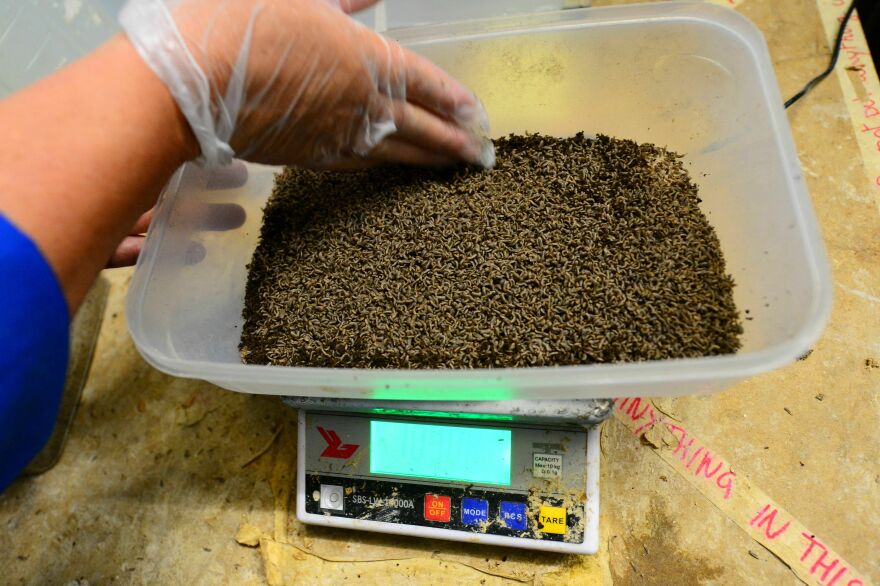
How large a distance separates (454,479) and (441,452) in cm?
6

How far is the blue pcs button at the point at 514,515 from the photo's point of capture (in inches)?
43.5

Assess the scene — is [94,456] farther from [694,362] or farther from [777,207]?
[777,207]

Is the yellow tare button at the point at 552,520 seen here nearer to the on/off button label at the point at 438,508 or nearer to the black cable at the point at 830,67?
the on/off button label at the point at 438,508

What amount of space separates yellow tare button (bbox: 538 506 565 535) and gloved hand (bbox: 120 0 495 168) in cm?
76

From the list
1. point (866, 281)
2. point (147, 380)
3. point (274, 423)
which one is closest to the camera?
point (866, 281)

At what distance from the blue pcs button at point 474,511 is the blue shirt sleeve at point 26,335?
74cm

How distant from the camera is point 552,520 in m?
1.10

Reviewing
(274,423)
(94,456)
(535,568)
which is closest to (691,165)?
(535,568)

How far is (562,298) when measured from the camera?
113cm

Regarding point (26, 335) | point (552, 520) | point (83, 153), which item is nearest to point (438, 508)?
point (552, 520)

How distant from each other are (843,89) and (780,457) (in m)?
0.94

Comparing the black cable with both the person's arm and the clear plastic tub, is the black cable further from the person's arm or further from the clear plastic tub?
the person's arm

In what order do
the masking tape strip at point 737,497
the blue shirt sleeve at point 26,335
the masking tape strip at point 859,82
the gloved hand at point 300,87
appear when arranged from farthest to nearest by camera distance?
the masking tape strip at point 859,82
the masking tape strip at point 737,497
the gloved hand at point 300,87
the blue shirt sleeve at point 26,335

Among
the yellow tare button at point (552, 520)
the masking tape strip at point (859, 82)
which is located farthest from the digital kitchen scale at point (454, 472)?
the masking tape strip at point (859, 82)
